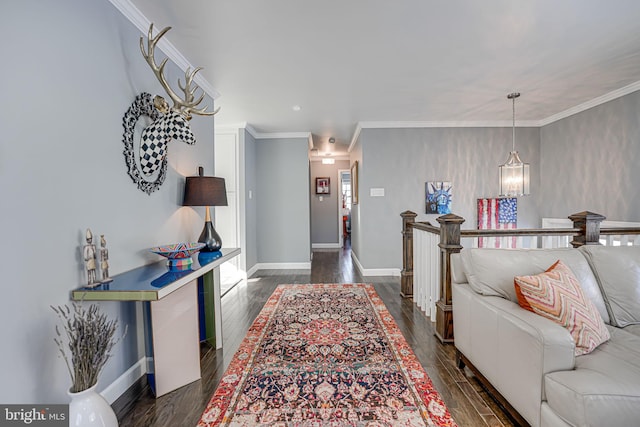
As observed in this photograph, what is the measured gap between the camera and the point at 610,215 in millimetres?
3564

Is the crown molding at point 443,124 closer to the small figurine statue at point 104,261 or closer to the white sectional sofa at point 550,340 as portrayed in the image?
the white sectional sofa at point 550,340

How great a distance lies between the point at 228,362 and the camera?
7.10ft

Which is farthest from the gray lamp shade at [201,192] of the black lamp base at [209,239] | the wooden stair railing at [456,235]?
the wooden stair railing at [456,235]

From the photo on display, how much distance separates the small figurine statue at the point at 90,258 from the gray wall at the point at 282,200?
3.75m

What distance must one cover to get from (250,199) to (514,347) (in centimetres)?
414

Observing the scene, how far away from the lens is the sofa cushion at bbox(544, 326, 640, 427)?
3.45 ft

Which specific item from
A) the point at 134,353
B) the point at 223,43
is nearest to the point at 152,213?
the point at 134,353

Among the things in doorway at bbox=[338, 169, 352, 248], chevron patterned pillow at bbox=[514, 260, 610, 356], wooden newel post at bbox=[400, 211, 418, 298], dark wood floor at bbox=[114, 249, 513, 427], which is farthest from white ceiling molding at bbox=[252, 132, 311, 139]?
chevron patterned pillow at bbox=[514, 260, 610, 356]

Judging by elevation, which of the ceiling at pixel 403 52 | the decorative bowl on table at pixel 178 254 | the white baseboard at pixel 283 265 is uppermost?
the ceiling at pixel 403 52

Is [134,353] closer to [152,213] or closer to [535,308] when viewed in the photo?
[152,213]

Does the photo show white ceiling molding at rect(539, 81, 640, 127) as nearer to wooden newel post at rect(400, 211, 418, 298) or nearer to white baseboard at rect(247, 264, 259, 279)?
wooden newel post at rect(400, 211, 418, 298)

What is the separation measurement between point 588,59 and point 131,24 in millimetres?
3991

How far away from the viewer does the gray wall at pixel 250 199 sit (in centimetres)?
459

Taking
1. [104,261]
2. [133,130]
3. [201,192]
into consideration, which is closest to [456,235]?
[201,192]
